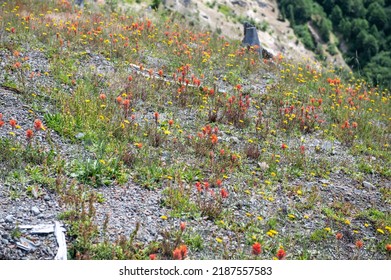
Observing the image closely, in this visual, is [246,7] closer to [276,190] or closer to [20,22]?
[20,22]

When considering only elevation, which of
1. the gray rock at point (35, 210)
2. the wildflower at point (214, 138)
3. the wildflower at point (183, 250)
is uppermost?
the wildflower at point (183, 250)

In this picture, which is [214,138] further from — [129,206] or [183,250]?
[183,250]

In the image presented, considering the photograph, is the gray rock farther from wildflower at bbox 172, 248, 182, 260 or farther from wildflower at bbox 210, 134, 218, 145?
wildflower at bbox 210, 134, 218, 145

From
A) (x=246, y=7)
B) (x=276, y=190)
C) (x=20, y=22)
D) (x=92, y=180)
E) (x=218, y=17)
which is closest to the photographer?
(x=92, y=180)

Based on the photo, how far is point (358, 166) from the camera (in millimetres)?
9156

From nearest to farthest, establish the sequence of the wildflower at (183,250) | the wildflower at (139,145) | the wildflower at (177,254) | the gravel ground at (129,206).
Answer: the wildflower at (177,254) → the wildflower at (183,250) → the gravel ground at (129,206) → the wildflower at (139,145)

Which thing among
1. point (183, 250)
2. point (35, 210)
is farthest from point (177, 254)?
point (35, 210)

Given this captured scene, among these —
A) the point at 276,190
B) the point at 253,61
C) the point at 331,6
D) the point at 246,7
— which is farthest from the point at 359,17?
the point at 276,190

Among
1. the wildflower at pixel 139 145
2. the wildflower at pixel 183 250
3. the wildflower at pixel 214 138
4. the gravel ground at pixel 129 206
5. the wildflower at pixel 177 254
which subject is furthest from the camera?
the wildflower at pixel 214 138

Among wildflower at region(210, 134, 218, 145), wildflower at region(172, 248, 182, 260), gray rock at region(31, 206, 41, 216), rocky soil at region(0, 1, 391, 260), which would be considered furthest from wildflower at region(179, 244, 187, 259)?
wildflower at region(210, 134, 218, 145)

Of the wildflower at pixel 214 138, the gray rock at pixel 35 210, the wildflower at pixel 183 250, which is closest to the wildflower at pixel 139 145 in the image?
the wildflower at pixel 214 138

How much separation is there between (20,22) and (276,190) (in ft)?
27.0

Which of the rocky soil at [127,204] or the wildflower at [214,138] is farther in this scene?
the wildflower at [214,138]

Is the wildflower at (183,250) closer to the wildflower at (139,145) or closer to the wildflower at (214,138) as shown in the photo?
the wildflower at (139,145)
